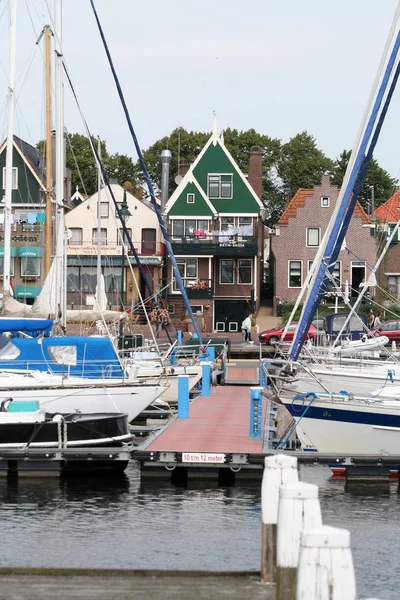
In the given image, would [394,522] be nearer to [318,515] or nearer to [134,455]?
[134,455]

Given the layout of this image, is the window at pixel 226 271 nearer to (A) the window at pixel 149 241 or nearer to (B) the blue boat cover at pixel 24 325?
(A) the window at pixel 149 241

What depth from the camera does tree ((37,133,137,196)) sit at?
322ft

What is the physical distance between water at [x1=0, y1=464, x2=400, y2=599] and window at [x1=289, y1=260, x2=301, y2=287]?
49.9 m

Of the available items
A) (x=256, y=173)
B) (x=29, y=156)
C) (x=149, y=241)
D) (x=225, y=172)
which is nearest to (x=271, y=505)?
(x=149, y=241)

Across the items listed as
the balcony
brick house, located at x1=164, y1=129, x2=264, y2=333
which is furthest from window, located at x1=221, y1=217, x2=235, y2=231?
the balcony

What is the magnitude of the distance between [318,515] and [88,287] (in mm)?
61358

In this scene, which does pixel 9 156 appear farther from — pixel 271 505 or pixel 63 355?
pixel 271 505

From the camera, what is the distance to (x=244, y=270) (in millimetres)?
71375

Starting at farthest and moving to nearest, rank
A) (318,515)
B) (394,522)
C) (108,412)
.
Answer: (108,412)
(394,522)
(318,515)

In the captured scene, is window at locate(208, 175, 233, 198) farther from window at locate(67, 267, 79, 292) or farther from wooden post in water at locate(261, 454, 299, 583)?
wooden post in water at locate(261, 454, 299, 583)

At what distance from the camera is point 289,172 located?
101 metres

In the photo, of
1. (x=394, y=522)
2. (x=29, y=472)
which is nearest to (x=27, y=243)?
(x=29, y=472)

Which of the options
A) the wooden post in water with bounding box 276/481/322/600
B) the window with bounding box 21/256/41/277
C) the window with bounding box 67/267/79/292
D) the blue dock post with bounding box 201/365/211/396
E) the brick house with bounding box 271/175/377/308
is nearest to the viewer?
the wooden post in water with bounding box 276/481/322/600

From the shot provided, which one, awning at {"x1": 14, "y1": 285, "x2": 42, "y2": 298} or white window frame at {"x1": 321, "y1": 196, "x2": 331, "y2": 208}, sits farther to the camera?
white window frame at {"x1": 321, "y1": 196, "x2": 331, "y2": 208}
